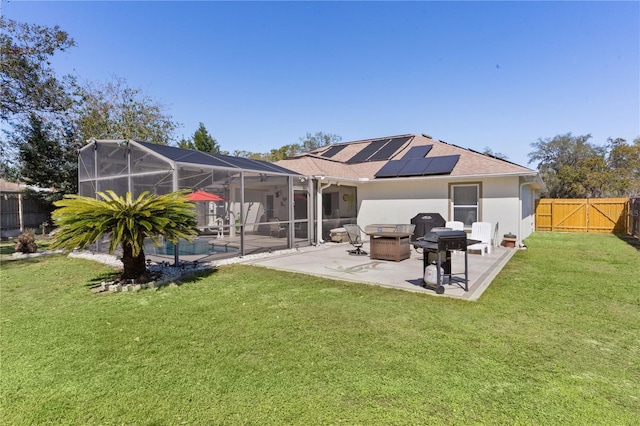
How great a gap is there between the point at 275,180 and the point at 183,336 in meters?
7.77

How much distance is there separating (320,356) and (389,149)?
577 inches

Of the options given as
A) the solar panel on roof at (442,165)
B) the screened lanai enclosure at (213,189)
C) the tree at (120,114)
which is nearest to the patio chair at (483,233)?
the solar panel on roof at (442,165)

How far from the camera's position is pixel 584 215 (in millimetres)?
18562

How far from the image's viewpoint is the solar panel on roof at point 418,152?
48.6 feet

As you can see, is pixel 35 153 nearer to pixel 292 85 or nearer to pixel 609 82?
pixel 292 85

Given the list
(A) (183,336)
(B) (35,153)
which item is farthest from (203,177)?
(B) (35,153)

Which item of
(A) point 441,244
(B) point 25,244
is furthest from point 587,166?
(B) point 25,244

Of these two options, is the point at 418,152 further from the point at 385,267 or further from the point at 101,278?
the point at 101,278

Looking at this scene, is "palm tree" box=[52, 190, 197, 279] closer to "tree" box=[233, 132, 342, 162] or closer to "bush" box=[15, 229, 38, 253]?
"bush" box=[15, 229, 38, 253]

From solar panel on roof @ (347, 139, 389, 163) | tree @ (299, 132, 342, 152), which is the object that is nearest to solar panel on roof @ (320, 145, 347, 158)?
solar panel on roof @ (347, 139, 389, 163)

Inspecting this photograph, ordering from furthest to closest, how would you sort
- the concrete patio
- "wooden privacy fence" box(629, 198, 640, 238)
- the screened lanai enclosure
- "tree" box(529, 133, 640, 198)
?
"tree" box(529, 133, 640, 198) → "wooden privacy fence" box(629, 198, 640, 238) → the screened lanai enclosure → the concrete patio

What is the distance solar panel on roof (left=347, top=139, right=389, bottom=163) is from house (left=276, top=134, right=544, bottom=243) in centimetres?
13

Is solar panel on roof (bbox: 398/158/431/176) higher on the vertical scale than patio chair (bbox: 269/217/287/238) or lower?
higher

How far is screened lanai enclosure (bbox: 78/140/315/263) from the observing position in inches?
338
